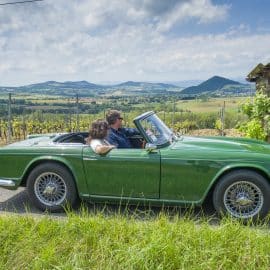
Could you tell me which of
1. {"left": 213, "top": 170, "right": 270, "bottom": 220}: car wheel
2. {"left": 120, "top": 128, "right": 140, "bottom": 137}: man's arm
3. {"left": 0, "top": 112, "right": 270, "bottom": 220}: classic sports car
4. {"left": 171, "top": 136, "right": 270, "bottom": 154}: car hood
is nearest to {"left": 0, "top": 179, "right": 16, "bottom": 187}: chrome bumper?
{"left": 0, "top": 112, "right": 270, "bottom": 220}: classic sports car

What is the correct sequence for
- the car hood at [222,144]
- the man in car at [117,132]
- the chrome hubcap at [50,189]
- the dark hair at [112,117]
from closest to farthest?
the car hood at [222,144], the chrome hubcap at [50,189], the man in car at [117,132], the dark hair at [112,117]

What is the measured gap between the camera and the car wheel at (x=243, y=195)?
4.57m

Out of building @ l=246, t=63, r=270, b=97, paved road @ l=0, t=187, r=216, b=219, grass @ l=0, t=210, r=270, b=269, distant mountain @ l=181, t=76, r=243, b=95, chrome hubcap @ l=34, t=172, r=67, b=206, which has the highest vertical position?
distant mountain @ l=181, t=76, r=243, b=95

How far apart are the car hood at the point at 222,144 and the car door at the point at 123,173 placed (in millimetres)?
443

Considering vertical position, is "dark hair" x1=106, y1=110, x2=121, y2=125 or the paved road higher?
"dark hair" x1=106, y1=110, x2=121, y2=125

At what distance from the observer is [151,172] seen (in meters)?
4.82

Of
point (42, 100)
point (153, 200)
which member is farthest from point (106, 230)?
point (42, 100)

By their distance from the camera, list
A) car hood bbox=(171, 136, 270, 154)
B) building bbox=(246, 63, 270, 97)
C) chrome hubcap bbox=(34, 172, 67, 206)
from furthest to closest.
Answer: building bbox=(246, 63, 270, 97)
chrome hubcap bbox=(34, 172, 67, 206)
car hood bbox=(171, 136, 270, 154)

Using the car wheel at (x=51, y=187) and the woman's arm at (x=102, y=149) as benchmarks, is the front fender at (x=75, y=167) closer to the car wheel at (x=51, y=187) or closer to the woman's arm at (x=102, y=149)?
the car wheel at (x=51, y=187)

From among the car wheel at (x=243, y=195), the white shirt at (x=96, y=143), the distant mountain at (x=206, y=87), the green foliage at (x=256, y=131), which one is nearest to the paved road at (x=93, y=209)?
the car wheel at (x=243, y=195)

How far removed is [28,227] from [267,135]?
7589mm

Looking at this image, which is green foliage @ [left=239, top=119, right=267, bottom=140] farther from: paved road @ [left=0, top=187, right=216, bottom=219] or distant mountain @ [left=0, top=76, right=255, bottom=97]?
paved road @ [left=0, top=187, right=216, bottom=219]

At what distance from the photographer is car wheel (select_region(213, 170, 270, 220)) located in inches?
180

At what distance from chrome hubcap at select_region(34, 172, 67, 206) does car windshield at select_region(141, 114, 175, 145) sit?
1.37 m
